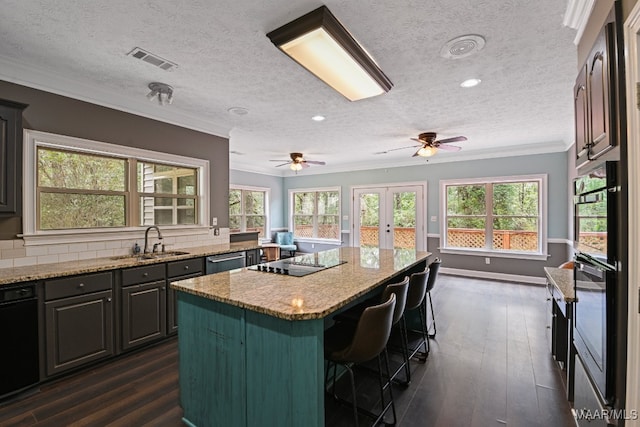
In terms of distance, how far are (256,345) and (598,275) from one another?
1639 mm

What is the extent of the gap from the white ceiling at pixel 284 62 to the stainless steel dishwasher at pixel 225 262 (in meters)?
1.81

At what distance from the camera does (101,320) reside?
100 inches

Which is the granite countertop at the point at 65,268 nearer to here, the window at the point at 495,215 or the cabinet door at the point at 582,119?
the cabinet door at the point at 582,119

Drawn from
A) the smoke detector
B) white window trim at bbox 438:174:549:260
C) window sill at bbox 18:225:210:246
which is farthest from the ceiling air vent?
white window trim at bbox 438:174:549:260

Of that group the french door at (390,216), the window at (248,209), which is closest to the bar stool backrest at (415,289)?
the french door at (390,216)

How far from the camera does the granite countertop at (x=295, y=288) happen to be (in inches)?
55.2

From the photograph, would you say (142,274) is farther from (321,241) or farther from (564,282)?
(321,241)

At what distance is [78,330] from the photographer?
2.42 m

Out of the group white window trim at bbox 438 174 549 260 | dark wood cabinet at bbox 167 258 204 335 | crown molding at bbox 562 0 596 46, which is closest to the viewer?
crown molding at bbox 562 0 596 46

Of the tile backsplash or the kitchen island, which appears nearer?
the kitchen island

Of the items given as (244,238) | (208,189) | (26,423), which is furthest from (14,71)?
(244,238)

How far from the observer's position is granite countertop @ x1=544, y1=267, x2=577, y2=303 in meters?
1.99

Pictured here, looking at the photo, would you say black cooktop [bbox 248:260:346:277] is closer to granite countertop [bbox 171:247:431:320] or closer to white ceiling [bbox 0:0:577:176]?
granite countertop [bbox 171:247:431:320]

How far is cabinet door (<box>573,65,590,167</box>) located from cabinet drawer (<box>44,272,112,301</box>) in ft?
→ 11.8
